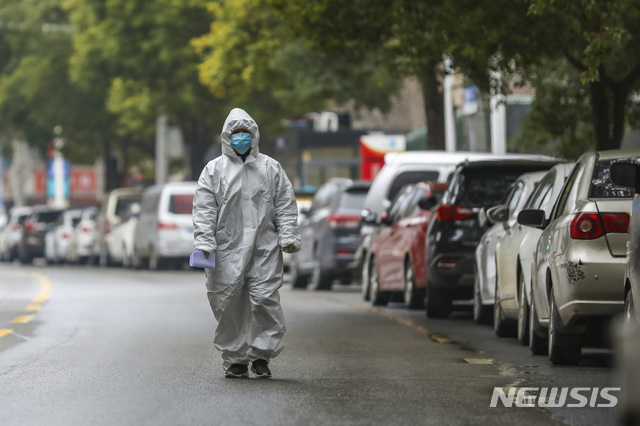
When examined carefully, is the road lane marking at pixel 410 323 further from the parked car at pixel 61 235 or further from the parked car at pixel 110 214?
the parked car at pixel 61 235

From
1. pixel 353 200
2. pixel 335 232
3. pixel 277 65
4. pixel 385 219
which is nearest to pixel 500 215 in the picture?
pixel 385 219

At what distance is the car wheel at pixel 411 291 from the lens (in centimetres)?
1886

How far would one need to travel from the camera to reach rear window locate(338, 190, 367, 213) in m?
24.3

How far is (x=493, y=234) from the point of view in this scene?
15.5 meters

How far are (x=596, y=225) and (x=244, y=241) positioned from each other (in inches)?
89.2

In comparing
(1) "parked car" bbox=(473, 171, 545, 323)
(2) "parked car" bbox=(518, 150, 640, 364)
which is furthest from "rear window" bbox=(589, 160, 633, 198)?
(1) "parked car" bbox=(473, 171, 545, 323)

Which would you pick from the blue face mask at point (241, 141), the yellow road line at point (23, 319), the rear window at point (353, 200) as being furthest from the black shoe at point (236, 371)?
the rear window at point (353, 200)

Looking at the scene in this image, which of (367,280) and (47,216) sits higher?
(367,280)

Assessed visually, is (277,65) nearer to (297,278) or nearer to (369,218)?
(297,278)

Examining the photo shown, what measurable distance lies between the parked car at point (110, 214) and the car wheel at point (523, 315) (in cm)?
2590

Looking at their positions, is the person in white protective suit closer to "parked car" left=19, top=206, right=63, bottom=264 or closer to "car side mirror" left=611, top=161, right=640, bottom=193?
"car side mirror" left=611, top=161, right=640, bottom=193

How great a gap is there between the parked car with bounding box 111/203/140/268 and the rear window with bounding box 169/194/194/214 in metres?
2.11

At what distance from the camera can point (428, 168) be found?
70.9 feet

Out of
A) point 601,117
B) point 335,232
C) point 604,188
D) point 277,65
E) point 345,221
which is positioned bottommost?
point 335,232
